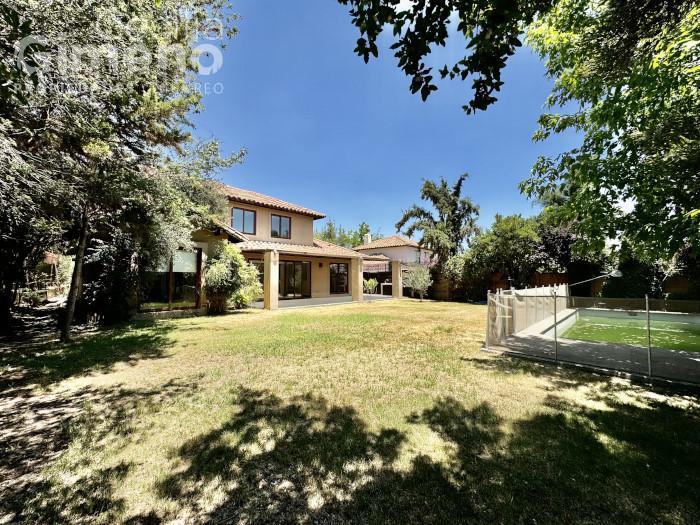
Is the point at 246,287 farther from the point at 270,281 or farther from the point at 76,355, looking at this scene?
the point at 76,355

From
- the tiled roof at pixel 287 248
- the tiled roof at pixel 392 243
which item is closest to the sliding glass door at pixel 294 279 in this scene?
the tiled roof at pixel 287 248

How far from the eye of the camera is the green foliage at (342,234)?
63.7m

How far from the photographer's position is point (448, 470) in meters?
3.36

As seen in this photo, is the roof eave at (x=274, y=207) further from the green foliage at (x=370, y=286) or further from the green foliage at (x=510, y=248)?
the green foliage at (x=510, y=248)

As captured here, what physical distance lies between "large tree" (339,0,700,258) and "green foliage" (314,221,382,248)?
185 feet

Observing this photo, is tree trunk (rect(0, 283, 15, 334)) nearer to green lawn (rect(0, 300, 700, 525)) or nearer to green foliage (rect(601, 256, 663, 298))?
green lawn (rect(0, 300, 700, 525))

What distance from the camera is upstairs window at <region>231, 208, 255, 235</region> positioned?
19.5m

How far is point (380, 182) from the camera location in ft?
128

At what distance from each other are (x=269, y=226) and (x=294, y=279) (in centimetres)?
431

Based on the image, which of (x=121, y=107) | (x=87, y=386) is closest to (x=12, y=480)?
(x=87, y=386)

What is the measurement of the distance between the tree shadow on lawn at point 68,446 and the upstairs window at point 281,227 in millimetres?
16707

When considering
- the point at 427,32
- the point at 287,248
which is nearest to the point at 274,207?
the point at 287,248

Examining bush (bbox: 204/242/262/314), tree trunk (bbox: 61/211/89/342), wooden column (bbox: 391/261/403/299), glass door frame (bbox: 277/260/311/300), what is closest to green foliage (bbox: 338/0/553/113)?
tree trunk (bbox: 61/211/89/342)

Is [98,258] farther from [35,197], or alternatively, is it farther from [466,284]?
[466,284]
